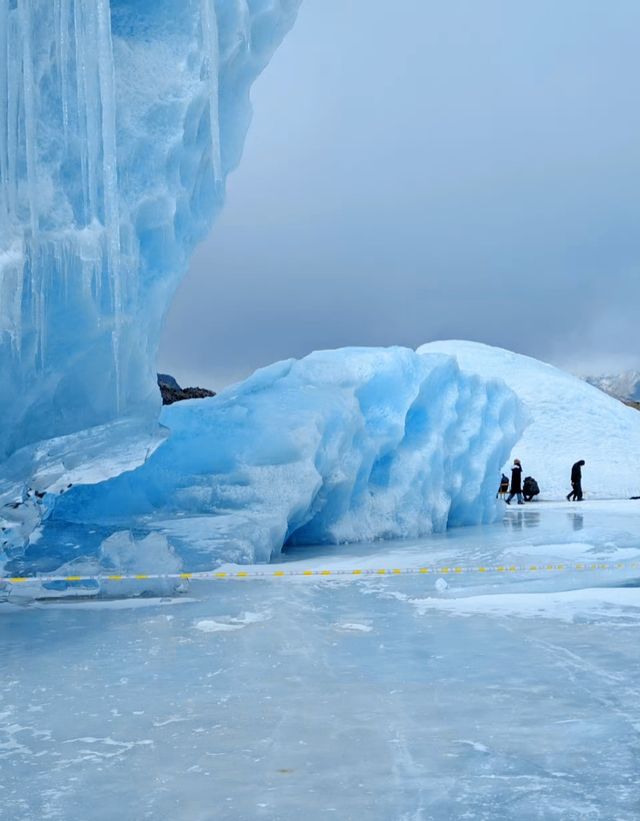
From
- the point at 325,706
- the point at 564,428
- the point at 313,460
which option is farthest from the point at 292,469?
the point at 564,428

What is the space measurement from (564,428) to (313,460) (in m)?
19.7

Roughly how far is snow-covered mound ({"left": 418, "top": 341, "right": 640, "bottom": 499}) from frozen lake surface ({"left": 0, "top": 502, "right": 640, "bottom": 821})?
62.3 feet

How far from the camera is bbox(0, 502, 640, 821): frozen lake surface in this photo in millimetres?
2447

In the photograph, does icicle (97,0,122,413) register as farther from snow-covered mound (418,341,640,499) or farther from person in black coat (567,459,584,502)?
snow-covered mound (418,341,640,499)

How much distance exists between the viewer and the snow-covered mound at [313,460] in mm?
9570

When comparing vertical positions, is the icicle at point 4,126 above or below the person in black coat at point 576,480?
above

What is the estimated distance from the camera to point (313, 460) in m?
9.94

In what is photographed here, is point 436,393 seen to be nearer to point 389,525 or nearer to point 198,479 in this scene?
point 389,525

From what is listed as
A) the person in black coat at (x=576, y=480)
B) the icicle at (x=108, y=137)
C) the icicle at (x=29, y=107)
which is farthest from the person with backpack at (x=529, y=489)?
the icicle at (x=29, y=107)

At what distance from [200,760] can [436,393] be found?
10850mm

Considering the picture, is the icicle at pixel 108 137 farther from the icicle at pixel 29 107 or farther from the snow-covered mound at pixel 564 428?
the snow-covered mound at pixel 564 428

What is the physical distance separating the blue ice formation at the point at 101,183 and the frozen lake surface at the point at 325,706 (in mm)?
2142

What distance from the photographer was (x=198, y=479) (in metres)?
9.78

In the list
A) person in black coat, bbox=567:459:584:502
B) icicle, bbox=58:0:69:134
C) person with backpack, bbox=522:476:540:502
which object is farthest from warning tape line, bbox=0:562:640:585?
person with backpack, bbox=522:476:540:502
